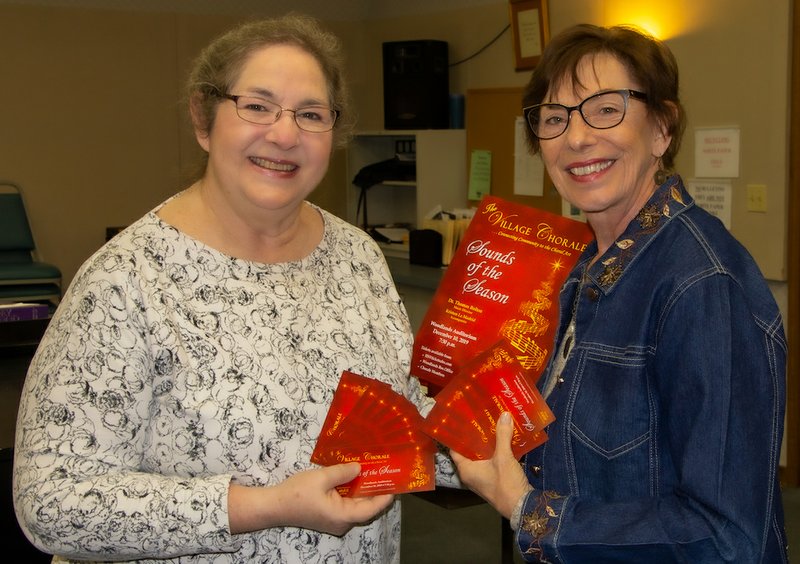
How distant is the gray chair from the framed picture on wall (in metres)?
3.04

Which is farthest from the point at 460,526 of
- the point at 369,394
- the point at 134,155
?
the point at 134,155

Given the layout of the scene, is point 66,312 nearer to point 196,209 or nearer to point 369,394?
point 196,209

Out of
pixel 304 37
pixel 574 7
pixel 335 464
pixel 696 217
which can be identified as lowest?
pixel 335 464

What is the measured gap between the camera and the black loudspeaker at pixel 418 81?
5.48 m

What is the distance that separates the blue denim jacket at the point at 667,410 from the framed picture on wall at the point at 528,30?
148 inches

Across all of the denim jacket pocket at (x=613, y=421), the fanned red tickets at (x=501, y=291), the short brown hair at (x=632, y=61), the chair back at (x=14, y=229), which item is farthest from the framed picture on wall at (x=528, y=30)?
the denim jacket pocket at (x=613, y=421)

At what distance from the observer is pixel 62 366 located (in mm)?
1247

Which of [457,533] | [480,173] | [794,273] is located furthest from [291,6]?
[457,533]

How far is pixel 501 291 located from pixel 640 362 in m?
0.41

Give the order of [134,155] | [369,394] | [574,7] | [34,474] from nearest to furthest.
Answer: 1. [34,474]
2. [369,394]
3. [574,7]
4. [134,155]

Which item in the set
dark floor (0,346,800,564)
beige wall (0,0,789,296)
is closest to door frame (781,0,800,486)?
dark floor (0,346,800,564)

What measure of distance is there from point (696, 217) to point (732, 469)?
0.35 meters

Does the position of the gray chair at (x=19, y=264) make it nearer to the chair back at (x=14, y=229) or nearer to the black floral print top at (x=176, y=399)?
the chair back at (x=14, y=229)

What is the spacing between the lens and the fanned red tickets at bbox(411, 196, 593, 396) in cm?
154
